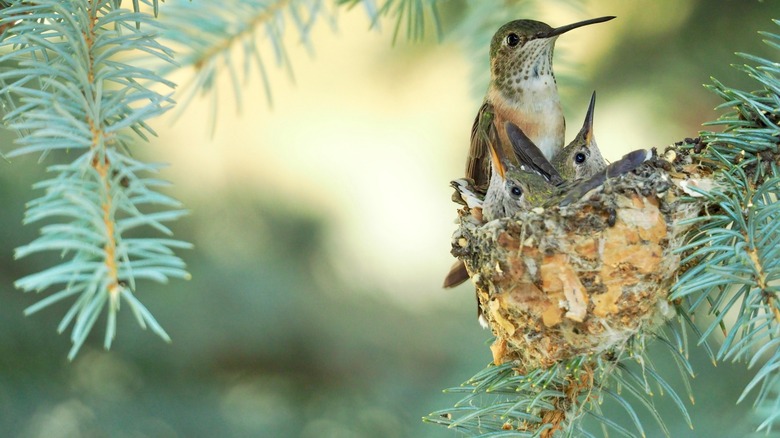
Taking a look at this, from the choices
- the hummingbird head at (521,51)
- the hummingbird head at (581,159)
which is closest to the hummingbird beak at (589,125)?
the hummingbird head at (581,159)

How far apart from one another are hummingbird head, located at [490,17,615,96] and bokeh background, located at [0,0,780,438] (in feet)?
0.28

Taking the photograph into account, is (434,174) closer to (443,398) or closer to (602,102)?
(602,102)

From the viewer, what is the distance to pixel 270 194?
3.25 m

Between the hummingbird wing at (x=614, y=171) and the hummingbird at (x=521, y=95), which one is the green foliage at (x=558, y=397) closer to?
the hummingbird wing at (x=614, y=171)

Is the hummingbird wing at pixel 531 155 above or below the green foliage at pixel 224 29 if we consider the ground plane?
above

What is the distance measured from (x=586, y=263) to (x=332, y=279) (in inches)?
50.9

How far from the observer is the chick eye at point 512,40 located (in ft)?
9.77

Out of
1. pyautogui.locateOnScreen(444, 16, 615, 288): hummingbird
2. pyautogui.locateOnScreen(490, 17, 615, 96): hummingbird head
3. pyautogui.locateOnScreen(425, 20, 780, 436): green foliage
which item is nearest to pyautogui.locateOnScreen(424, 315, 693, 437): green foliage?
pyautogui.locateOnScreen(425, 20, 780, 436): green foliage

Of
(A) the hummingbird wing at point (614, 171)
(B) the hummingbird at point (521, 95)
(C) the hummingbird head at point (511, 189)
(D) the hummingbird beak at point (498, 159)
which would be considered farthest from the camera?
(B) the hummingbird at point (521, 95)

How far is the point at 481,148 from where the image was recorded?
3.17 meters

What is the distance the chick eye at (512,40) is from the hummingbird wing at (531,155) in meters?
0.35

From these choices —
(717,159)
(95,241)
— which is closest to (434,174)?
(717,159)

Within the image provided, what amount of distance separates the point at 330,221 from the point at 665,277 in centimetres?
162

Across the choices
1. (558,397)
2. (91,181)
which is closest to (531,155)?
(558,397)
